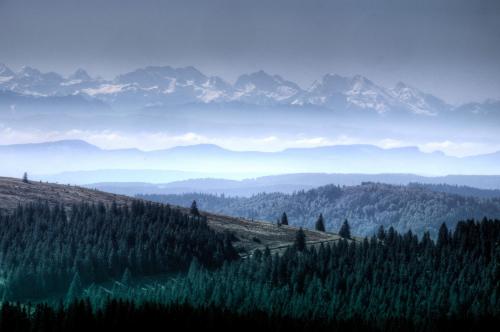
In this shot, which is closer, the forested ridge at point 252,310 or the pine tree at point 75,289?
the forested ridge at point 252,310

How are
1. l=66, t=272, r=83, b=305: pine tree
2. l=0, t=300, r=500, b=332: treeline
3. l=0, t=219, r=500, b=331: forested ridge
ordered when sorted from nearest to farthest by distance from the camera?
l=0, t=300, r=500, b=332: treeline → l=0, t=219, r=500, b=331: forested ridge → l=66, t=272, r=83, b=305: pine tree

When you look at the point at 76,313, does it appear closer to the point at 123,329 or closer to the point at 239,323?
the point at 123,329

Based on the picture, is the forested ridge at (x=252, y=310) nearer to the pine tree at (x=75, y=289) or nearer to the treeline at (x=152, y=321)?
the treeline at (x=152, y=321)

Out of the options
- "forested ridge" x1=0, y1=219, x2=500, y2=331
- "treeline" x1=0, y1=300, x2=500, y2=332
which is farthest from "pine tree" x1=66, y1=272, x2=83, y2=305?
"treeline" x1=0, y1=300, x2=500, y2=332

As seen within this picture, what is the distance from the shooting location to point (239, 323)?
15875 cm

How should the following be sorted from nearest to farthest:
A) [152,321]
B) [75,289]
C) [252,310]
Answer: [152,321], [252,310], [75,289]

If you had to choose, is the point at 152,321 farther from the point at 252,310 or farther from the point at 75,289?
the point at 75,289

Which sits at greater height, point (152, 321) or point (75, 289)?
point (75, 289)

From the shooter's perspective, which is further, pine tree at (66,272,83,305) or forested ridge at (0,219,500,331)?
pine tree at (66,272,83,305)

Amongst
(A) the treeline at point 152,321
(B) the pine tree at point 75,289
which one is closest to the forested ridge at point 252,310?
(A) the treeline at point 152,321

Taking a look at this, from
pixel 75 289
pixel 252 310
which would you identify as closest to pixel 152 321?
pixel 252 310

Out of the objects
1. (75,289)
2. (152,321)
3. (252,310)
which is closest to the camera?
(152,321)

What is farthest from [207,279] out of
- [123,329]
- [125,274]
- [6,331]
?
[6,331]

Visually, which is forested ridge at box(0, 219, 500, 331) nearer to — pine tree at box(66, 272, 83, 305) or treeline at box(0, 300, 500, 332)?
treeline at box(0, 300, 500, 332)
